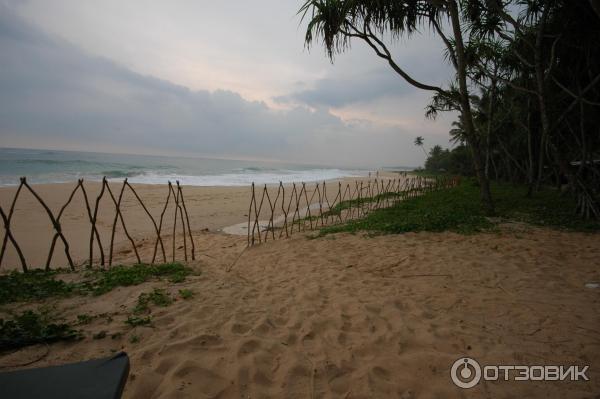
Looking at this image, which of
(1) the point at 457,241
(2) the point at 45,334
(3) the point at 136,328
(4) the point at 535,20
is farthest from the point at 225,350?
(4) the point at 535,20

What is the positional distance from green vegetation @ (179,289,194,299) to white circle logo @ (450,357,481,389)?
2563mm

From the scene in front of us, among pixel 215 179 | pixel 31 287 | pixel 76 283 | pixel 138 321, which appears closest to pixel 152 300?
pixel 138 321

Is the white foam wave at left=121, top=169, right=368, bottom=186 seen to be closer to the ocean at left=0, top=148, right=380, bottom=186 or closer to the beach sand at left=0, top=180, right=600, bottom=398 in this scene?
the ocean at left=0, top=148, right=380, bottom=186

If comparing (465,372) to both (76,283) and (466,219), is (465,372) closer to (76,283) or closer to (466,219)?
(76,283)

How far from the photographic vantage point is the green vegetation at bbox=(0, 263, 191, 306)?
2.97 m

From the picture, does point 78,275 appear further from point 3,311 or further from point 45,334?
point 45,334

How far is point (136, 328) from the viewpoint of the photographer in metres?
2.40

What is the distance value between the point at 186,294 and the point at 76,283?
4.65ft

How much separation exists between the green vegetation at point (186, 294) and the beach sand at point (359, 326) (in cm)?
7

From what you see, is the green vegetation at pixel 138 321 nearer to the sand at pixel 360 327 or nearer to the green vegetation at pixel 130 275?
the sand at pixel 360 327

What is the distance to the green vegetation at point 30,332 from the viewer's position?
2092mm

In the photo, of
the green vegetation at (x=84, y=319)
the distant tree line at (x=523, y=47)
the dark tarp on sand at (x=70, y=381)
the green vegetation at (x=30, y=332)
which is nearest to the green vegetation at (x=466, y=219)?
the distant tree line at (x=523, y=47)

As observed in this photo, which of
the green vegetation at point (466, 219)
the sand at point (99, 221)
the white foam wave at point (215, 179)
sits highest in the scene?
the white foam wave at point (215, 179)

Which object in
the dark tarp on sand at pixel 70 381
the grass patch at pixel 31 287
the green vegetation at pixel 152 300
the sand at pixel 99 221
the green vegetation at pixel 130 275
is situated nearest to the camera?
the dark tarp on sand at pixel 70 381
